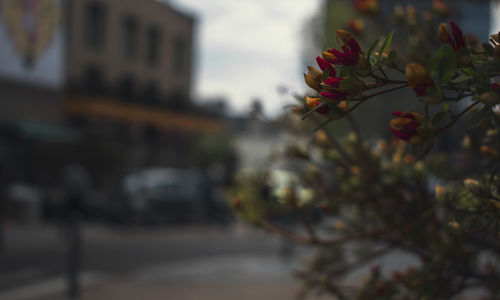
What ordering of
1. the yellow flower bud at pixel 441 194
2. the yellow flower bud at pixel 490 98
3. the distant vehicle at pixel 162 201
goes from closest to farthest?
1. the yellow flower bud at pixel 490 98
2. the yellow flower bud at pixel 441 194
3. the distant vehicle at pixel 162 201

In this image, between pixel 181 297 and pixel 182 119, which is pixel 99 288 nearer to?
pixel 181 297

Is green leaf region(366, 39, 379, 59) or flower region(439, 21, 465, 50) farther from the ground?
flower region(439, 21, 465, 50)

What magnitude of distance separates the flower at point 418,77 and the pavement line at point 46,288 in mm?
5735

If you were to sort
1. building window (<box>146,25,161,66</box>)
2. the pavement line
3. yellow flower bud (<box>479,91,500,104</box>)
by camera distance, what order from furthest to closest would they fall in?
building window (<box>146,25,161,66</box>)
the pavement line
yellow flower bud (<box>479,91,500,104</box>)

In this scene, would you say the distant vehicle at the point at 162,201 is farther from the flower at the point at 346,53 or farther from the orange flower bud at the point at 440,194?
the flower at the point at 346,53

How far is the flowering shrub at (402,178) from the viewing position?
1.23 metres

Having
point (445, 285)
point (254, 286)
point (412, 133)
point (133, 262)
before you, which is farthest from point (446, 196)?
point (133, 262)

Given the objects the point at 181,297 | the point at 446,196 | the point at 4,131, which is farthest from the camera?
the point at 4,131

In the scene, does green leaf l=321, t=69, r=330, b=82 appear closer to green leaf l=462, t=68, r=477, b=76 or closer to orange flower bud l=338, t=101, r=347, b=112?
orange flower bud l=338, t=101, r=347, b=112

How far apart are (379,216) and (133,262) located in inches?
265

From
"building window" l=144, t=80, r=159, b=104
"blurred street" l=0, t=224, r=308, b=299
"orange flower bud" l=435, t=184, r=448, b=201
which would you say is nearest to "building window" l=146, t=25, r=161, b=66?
"building window" l=144, t=80, r=159, b=104

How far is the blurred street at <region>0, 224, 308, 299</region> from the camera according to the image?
21.5 ft

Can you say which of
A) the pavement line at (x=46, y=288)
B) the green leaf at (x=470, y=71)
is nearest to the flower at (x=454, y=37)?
the green leaf at (x=470, y=71)

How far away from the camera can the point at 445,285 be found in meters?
2.15
